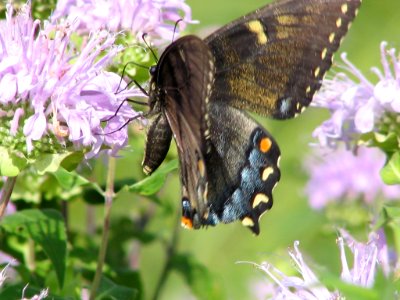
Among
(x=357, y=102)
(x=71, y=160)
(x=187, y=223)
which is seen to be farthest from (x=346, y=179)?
(x=71, y=160)

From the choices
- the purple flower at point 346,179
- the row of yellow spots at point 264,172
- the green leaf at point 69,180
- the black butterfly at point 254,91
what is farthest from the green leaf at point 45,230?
the purple flower at point 346,179

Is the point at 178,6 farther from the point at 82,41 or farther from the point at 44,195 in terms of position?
the point at 44,195

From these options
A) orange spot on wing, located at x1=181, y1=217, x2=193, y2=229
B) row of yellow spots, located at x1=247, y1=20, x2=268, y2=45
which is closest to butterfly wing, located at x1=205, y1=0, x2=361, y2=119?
row of yellow spots, located at x1=247, y1=20, x2=268, y2=45

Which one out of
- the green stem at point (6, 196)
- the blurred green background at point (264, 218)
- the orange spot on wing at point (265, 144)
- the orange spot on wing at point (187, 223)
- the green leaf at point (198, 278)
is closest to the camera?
the green stem at point (6, 196)

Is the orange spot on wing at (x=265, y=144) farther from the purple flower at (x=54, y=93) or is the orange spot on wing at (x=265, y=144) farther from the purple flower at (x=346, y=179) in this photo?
the purple flower at (x=346, y=179)

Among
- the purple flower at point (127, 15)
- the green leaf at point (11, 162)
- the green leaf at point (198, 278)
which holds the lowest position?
the green leaf at point (198, 278)

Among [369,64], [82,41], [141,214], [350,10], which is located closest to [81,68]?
[82,41]
